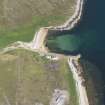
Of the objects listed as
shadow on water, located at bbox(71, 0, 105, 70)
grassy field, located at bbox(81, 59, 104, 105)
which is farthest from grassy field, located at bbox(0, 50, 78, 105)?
shadow on water, located at bbox(71, 0, 105, 70)

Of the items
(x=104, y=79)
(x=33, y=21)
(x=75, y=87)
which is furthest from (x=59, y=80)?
(x=33, y=21)

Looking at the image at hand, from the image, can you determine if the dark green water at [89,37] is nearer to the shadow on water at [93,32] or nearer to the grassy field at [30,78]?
the shadow on water at [93,32]

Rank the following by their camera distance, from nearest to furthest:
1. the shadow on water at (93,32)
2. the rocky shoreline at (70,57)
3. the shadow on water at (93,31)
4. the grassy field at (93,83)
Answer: the rocky shoreline at (70,57), the grassy field at (93,83), the shadow on water at (93,32), the shadow on water at (93,31)

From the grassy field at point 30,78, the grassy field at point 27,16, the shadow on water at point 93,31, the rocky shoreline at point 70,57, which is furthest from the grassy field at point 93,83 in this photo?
the grassy field at point 27,16

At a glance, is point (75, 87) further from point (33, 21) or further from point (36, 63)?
point (33, 21)

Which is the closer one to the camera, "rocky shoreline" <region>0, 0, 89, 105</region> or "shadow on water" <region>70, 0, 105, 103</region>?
"rocky shoreline" <region>0, 0, 89, 105</region>

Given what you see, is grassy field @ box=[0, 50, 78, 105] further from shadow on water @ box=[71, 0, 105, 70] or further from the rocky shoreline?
shadow on water @ box=[71, 0, 105, 70]
